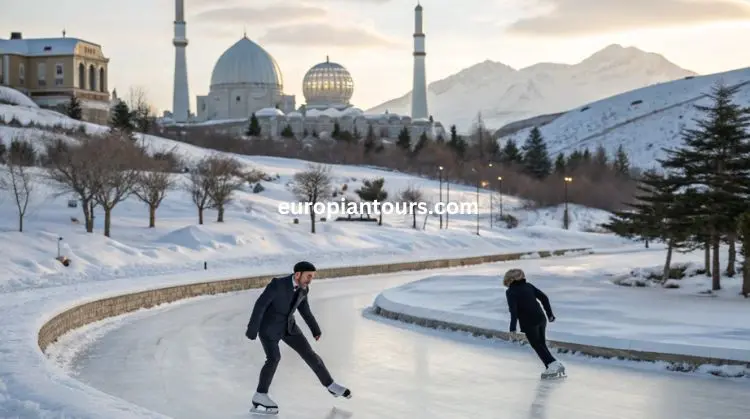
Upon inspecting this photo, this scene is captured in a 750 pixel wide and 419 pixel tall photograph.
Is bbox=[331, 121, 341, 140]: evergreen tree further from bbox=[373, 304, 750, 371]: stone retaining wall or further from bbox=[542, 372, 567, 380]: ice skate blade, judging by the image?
bbox=[542, 372, 567, 380]: ice skate blade

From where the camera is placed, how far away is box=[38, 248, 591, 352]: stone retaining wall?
17430 millimetres

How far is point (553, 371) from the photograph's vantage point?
12.2 m

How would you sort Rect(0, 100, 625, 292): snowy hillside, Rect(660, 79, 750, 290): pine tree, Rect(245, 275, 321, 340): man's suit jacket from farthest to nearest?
Rect(0, 100, 625, 292): snowy hillside → Rect(660, 79, 750, 290): pine tree → Rect(245, 275, 321, 340): man's suit jacket

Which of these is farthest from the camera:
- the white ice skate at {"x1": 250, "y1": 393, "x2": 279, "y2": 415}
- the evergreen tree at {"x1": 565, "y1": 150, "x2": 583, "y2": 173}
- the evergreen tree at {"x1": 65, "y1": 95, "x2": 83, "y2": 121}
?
the evergreen tree at {"x1": 565, "y1": 150, "x2": 583, "y2": 173}

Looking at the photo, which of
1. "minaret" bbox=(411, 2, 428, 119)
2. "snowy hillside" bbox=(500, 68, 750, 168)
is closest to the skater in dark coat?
"minaret" bbox=(411, 2, 428, 119)

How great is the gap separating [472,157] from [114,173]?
222ft

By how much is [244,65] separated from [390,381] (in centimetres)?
10545

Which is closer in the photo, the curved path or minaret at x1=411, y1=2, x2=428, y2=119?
the curved path

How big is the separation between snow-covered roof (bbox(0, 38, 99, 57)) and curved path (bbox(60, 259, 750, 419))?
7124 cm

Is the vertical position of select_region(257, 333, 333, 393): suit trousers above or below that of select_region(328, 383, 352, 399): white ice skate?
above

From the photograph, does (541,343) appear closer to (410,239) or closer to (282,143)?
(410,239)

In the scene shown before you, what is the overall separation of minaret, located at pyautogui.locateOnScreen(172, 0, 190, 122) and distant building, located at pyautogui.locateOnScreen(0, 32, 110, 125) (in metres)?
23.0

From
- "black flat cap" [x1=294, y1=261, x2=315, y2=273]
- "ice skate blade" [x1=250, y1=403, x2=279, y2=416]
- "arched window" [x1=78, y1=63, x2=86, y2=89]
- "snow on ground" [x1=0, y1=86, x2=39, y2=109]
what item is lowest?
"ice skate blade" [x1=250, y1=403, x2=279, y2=416]

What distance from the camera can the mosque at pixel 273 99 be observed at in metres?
110
